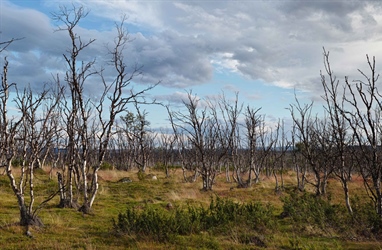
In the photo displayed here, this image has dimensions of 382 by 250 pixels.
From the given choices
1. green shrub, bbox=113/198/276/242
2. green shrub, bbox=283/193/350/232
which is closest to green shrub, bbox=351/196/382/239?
green shrub, bbox=283/193/350/232

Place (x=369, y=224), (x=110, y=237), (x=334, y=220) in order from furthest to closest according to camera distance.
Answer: (x=334, y=220), (x=369, y=224), (x=110, y=237)

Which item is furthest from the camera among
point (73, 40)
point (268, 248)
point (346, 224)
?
point (73, 40)

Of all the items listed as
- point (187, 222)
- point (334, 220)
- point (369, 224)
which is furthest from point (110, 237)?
point (369, 224)

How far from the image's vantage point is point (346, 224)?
12016 millimetres

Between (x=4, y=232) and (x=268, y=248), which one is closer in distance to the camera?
(x=268, y=248)

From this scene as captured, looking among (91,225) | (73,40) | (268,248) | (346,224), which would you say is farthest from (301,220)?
(73,40)

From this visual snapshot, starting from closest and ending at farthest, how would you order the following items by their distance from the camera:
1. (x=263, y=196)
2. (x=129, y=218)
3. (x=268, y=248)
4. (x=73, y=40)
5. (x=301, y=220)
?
(x=268, y=248) → (x=129, y=218) → (x=301, y=220) → (x=73, y=40) → (x=263, y=196)

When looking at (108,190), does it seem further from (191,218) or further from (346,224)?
(346,224)

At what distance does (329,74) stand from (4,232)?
40.0 feet

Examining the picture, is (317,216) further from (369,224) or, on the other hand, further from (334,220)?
(369,224)

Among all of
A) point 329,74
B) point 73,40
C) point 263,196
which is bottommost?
point 263,196

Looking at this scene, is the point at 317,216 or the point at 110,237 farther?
the point at 317,216

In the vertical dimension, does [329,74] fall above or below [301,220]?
above

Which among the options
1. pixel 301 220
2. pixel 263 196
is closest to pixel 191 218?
pixel 301 220
